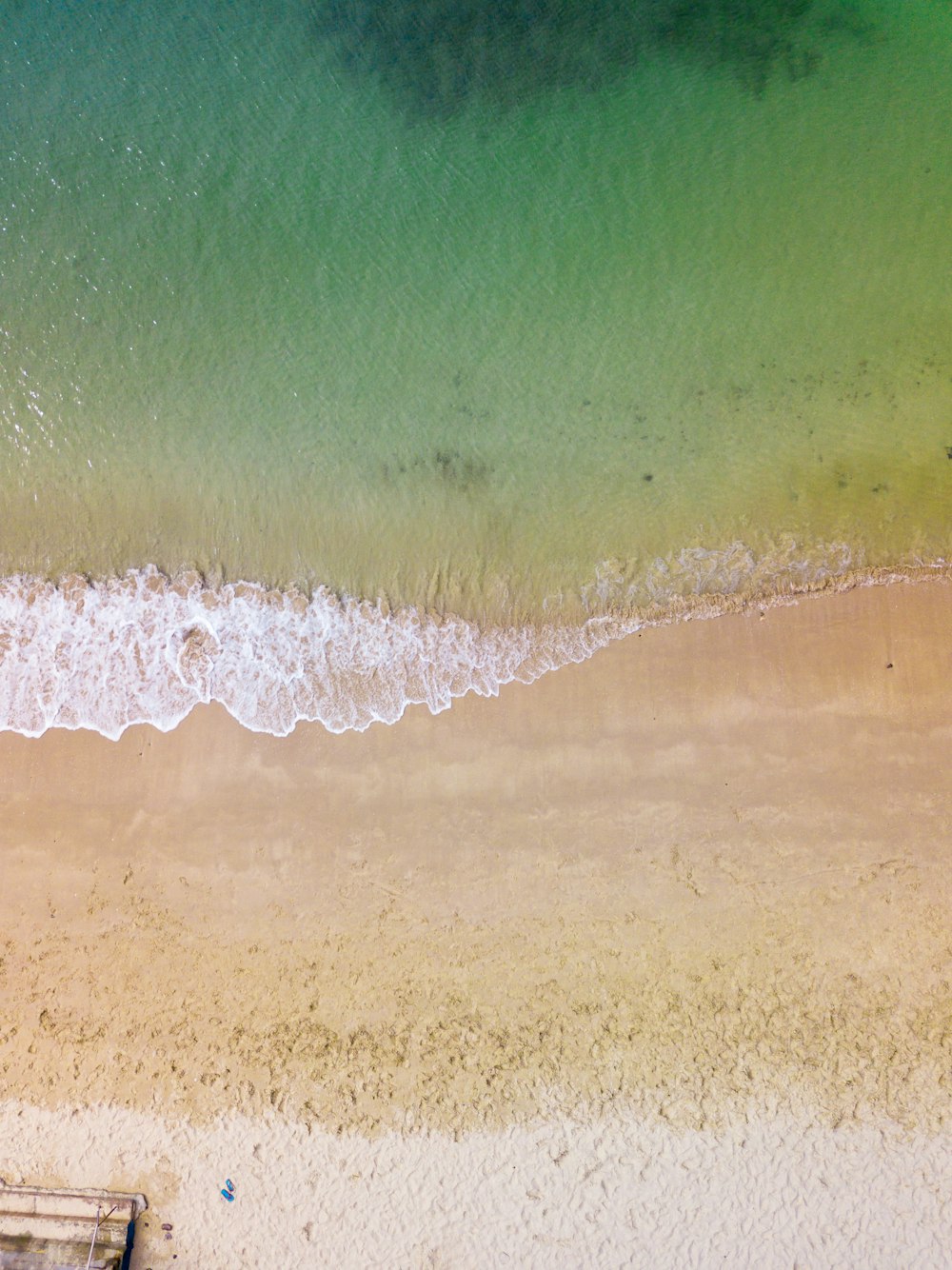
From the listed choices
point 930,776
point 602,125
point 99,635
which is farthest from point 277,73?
point 930,776

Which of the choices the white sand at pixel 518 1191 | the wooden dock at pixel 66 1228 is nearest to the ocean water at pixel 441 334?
the white sand at pixel 518 1191

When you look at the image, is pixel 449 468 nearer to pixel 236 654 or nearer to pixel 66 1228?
pixel 236 654

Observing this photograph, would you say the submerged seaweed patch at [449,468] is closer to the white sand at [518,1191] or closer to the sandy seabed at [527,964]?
the sandy seabed at [527,964]

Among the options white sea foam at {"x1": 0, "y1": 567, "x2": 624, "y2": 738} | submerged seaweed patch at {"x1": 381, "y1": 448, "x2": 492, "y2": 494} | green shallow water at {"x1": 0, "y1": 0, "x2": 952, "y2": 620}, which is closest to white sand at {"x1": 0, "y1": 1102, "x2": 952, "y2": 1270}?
white sea foam at {"x1": 0, "y1": 567, "x2": 624, "y2": 738}

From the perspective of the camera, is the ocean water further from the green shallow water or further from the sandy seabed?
the sandy seabed

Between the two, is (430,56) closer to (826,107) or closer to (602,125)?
(602,125)

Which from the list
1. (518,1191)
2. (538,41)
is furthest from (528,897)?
(538,41)
